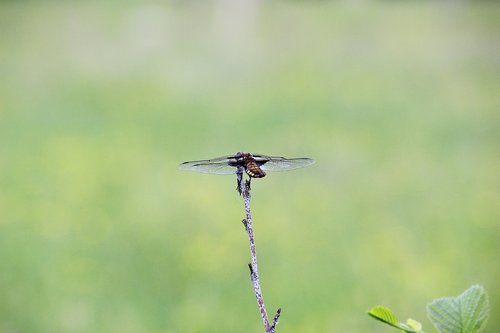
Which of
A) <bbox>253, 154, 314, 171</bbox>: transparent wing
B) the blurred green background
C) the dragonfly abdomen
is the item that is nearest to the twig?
the dragonfly abdomen

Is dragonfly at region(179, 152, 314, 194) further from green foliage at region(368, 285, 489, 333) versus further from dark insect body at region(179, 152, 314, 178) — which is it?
green foliage at region(368, 285, 489, 333)

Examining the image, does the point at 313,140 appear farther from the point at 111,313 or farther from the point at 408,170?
the point at 111,313

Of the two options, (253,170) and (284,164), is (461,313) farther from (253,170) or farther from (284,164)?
(284,164)

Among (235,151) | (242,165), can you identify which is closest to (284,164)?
(242,165)

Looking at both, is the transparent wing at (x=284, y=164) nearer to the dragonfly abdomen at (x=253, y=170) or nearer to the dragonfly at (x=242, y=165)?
the dragonfly at (x=242, y=165)

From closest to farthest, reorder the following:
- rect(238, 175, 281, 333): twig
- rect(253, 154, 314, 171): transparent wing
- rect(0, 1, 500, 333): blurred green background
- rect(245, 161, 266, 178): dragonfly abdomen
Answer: rect(238, 175, 281, 333): twig < rect(245, 161, 266, 178): dragonfly abdomen < rect(253, 154, 314, 171): transparent wing < rect(0, 1, 500, 333): blurred green background

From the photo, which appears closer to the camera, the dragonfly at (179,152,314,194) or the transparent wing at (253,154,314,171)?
the dragonfly at (179,152,314,194)
